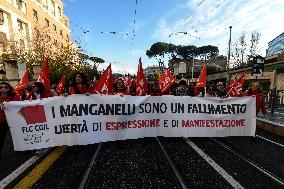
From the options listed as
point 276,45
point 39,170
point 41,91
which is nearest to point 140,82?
point 41,91

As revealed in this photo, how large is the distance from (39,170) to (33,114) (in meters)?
1.52

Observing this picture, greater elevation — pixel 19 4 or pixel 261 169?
pixel 19 4

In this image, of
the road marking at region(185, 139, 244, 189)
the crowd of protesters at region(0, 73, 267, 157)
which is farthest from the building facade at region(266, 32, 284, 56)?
the road marking at region(185, 139, 244, 189)

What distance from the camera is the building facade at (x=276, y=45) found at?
32688 millimetres

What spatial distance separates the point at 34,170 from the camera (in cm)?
434

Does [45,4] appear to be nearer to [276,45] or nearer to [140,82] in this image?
[276,45]

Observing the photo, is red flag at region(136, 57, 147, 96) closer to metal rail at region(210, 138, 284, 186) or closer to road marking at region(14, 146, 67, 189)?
road marking at region(14, 146, 67, 189)

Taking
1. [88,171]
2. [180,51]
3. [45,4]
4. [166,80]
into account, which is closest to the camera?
[88,171]

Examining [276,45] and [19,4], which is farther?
[276,45]

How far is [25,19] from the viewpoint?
32.8 metres

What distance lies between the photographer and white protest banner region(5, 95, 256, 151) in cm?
540

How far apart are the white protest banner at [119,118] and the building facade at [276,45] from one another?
30.7 metres

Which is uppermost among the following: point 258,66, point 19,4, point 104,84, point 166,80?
point 19,4

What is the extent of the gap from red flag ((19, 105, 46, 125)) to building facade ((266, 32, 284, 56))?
112 ft
